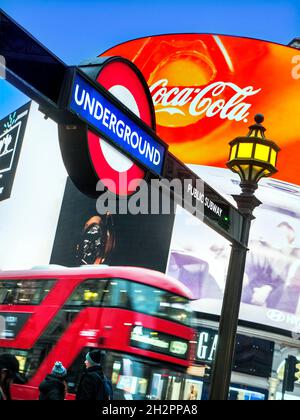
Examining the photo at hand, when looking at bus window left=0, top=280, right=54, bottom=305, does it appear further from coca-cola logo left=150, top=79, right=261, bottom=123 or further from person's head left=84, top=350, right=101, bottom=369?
coca-cola logo left=150, top=79, right=261, bottom=123

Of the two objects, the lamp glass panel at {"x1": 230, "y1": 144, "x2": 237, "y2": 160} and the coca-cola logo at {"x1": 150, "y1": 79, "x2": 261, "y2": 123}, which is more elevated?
the coca-cola logo at {"x1": 150, "y1": 79, "x2": 261, "y2": 123}

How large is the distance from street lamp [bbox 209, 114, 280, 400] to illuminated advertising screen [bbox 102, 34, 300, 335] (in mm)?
17506

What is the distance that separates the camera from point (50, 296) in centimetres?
1307

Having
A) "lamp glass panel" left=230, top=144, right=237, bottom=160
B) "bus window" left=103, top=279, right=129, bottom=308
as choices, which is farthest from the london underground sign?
"bus window" left=103, top=279, right=129, bottom=308

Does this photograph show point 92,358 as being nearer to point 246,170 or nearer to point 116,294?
point 246,170

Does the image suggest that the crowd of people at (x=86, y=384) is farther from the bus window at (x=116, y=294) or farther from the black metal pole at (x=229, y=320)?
the bus window at (x=116, y=294)

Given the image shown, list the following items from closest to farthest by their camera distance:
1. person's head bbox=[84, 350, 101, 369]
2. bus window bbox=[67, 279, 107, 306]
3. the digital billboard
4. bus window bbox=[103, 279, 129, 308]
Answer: person's head bbox=[84, 350, 101, 369]
bus window bbox=[103, 279, 129, 308]
bus window bbox=[67, 279, 107, 306]
the digital billboard

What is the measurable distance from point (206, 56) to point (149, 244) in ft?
26.8

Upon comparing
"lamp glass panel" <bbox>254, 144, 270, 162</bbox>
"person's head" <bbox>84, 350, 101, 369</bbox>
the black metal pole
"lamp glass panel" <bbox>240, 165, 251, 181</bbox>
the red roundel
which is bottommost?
"person's head" <bbox>84, 350, 101, 369</bbox>

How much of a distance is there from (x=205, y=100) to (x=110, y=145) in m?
21.6

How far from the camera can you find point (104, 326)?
466 inches

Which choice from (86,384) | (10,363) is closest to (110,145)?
(86,384)

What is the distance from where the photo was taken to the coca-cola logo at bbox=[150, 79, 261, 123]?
2419cm

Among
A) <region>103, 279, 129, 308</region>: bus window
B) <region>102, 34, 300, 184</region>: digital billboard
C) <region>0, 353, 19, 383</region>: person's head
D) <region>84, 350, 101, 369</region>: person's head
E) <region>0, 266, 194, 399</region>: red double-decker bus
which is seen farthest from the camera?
<region>102, 34, 300, 184</region>: digital billboard
